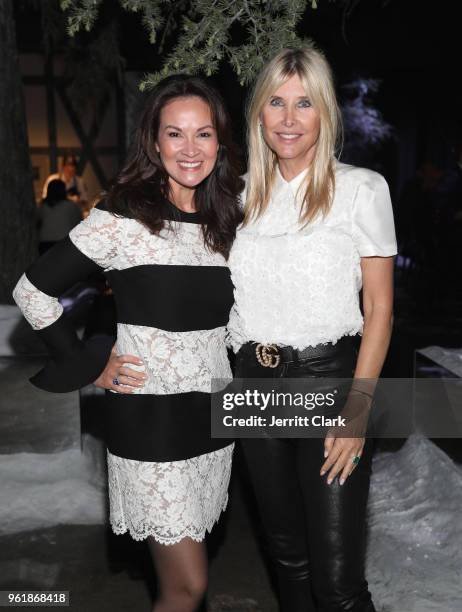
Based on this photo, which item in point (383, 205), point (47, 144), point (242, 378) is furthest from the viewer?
point (47, 144)

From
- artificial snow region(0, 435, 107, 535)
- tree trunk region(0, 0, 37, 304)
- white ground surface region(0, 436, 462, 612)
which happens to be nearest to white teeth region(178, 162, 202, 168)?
white ground surface region(0, 436, 462, 612)

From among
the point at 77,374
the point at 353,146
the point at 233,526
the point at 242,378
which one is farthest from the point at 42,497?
the point at 353,146

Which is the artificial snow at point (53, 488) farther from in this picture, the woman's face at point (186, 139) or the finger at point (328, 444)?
the woman's face at point (186, 139)

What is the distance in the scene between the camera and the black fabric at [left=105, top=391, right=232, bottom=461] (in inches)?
87.8

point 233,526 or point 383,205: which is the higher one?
point 383,205

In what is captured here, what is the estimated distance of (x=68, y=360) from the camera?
7.67 feet

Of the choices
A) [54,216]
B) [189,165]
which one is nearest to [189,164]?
[189,165]

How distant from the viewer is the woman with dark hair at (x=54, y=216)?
827 centimetres

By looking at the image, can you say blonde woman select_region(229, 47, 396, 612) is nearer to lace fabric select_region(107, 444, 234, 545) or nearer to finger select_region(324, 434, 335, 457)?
finger select_region(324, 434, 335, 457)

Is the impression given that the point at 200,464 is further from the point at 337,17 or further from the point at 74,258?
the point at 337,17

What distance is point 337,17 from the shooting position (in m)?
9.66

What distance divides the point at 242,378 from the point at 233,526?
65.9 inches

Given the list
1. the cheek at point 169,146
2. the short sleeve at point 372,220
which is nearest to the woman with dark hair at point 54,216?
the cheek at point 169,146

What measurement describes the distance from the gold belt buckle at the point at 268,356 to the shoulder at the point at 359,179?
555 mm
